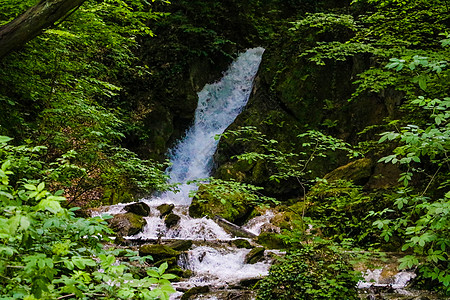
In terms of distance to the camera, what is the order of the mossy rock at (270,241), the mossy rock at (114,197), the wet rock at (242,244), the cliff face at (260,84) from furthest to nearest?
the cliff face at (260,84) → the mossy rock at (114,197) → the mossy rock at (270,241) → the wet rock at (242,244)

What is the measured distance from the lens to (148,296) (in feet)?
4.48

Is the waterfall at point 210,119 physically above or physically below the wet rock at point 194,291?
above

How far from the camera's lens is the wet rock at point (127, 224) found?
868cm

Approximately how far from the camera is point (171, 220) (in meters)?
9.55

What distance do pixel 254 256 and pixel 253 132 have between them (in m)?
3.91

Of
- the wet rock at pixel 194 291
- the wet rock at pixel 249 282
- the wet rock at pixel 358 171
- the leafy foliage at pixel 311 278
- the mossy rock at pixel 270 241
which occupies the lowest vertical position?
the mossy rock at pixel 270 241

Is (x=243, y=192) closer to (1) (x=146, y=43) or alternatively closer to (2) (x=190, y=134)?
(2) (x=190, y=134)

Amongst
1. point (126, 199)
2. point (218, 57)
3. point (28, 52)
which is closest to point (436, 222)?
point (28, 52)

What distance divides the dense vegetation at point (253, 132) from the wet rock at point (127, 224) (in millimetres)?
812

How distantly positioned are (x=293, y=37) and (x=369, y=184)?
8.97m

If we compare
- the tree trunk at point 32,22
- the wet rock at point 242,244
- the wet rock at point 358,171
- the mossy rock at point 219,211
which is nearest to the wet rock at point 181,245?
the wet rock at point 242,244

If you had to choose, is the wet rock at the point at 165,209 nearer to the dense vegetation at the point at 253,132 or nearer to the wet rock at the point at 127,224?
the wet rock at the point at 127,224

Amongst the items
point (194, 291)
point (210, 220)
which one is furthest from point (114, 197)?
point (194, 291)

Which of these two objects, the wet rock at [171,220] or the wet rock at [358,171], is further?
the wet rock at [358,171]
